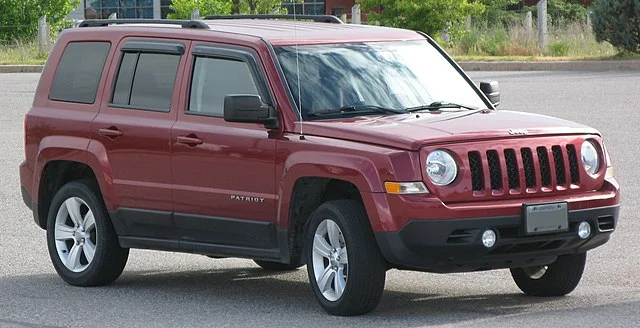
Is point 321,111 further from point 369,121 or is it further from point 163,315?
point 163,315

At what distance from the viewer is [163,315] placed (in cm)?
901

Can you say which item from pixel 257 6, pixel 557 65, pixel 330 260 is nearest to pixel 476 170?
pixel 330 260

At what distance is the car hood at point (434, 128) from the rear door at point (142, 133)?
3.81 feet

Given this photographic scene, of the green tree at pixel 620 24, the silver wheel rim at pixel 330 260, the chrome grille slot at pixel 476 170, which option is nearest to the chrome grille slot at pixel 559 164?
the chrome grille slot at pixel 476 170

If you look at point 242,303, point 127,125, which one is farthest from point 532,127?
point 127,125

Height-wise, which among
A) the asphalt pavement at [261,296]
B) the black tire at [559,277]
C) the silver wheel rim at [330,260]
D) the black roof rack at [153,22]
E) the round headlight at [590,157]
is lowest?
the asphalt pavement at [261,296]

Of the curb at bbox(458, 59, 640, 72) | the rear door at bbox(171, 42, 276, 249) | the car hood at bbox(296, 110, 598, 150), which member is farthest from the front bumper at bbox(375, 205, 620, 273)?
the curb at bbox(458, 59, 640, 72)

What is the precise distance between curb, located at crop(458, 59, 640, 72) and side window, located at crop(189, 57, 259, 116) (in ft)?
72.0

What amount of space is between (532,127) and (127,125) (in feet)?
8.92

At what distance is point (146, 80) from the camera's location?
32.9 ft

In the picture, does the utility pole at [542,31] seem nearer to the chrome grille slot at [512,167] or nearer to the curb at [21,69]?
the curb at [21,69]

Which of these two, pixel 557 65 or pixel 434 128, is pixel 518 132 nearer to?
pixel 434 128

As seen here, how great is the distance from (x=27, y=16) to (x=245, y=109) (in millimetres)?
36030

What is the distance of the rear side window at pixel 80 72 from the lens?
1041 centimetres
